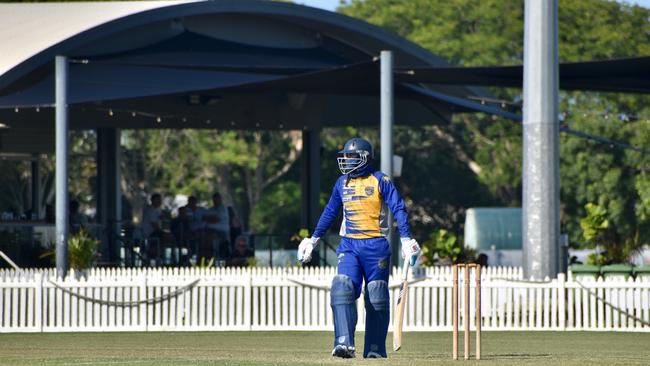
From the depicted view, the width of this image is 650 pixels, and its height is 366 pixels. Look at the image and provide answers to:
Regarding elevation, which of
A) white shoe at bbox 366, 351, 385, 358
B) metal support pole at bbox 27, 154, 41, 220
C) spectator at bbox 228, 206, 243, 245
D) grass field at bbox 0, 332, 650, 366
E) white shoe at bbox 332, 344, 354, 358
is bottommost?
grass field at bbox 0, 332, 650, 366

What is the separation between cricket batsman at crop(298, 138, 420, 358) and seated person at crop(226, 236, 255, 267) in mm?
15535

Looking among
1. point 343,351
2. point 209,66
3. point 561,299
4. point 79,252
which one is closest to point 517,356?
point 343,351

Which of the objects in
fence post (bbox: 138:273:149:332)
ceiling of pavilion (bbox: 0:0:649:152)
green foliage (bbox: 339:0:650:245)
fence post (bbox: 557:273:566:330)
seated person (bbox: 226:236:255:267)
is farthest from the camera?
green foliage (bbox: 339:0:650:245)

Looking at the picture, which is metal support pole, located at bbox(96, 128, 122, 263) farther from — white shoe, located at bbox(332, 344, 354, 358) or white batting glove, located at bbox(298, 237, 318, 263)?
white shoe, located at bbox(332, 344, 354, 358)

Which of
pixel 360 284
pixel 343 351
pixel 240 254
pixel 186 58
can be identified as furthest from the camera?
pixel 240 254

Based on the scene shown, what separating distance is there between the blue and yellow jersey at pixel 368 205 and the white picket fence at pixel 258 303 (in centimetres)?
771

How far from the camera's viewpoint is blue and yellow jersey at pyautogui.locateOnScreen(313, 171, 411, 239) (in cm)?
1288

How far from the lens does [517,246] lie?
1781 inches

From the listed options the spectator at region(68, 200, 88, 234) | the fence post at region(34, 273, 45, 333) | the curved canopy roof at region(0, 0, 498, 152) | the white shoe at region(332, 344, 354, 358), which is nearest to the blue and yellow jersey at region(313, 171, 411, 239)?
the white shoe at region(332, 344, 354, 358)

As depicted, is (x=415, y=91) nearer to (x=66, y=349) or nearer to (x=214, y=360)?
(x=66, y=349)

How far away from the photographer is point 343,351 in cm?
1277

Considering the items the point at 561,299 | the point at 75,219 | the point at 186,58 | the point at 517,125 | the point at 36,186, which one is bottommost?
the point at 561,299

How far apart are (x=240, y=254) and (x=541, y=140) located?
10.2 m

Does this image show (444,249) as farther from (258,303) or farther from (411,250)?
(411,250)
